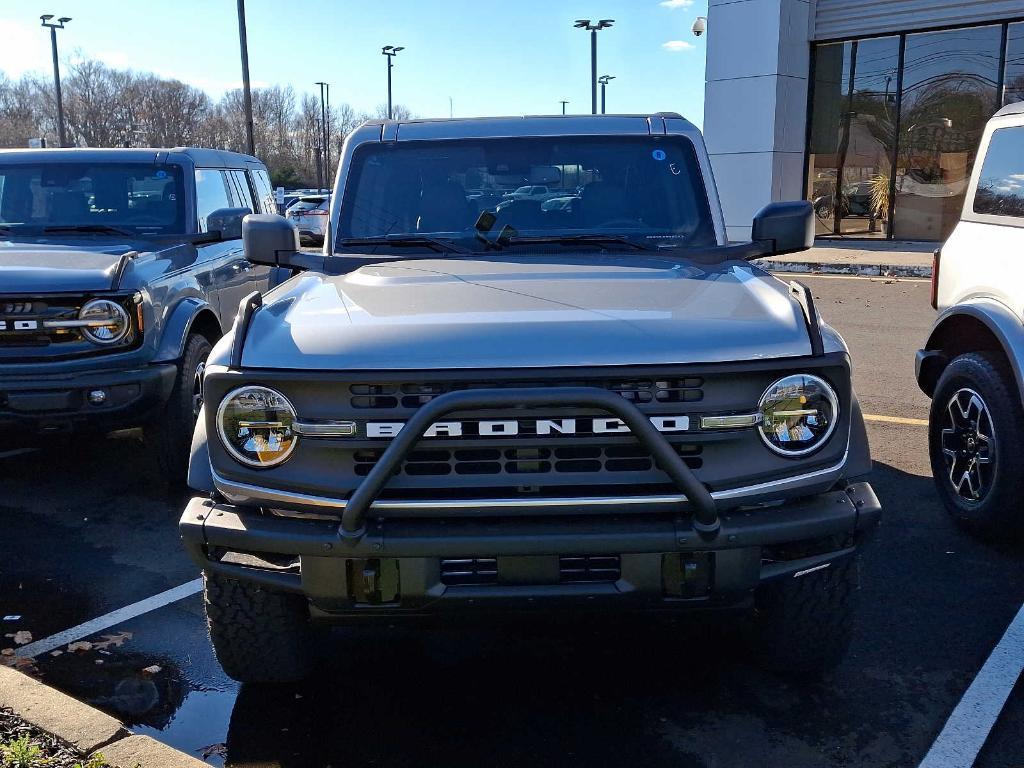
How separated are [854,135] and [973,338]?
1766cm

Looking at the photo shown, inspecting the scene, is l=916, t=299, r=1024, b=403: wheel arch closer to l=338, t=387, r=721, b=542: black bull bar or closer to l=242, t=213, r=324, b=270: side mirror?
l=338, t=387, r=721, b=542: black bull bar

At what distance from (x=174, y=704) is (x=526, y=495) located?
1.54 meters

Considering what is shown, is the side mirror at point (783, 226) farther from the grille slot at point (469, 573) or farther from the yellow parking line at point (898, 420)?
the yellow parking line at point (898, 420)

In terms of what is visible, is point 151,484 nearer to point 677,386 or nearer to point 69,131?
point 677,386

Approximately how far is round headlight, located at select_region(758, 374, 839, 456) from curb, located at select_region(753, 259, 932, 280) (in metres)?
13.1

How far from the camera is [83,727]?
116 inches

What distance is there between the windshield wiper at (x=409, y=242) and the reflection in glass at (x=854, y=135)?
18.5 metres

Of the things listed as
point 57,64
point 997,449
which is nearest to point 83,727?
point 997,449

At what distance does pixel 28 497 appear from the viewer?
5.60m

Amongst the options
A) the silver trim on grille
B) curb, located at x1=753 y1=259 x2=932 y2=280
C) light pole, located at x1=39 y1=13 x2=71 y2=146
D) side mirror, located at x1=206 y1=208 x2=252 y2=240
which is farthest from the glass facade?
light pole, located at x1=39 y1=13 x2=71 y2=146

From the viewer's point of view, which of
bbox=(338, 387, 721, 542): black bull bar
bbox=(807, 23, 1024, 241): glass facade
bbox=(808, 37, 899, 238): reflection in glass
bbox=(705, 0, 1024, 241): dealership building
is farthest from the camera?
bbox=(808, 37, 899, 238): reflection in glass

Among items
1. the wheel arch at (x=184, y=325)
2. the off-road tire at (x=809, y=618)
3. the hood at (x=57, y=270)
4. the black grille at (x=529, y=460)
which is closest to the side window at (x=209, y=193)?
the wheel arch at (x=184, y=325)

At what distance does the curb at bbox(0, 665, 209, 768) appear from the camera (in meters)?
2.80

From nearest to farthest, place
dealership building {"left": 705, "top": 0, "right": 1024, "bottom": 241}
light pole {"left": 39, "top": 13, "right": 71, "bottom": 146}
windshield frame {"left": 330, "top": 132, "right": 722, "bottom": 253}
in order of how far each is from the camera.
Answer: windshield frame {"left": 330, "top": 132, "right": 722, "bottom": 253}, dealership building {"left": 705, "top": 0, "right": 1024, "bottom": 241}, light pole {"left": 39, "top": 13, "right": 71, "bottom": 146}
